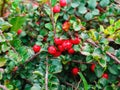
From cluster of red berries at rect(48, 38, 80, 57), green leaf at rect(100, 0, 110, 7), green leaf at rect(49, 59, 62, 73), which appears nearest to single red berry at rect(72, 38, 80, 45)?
cluster of red berries at rect(48, 38, 80, 57)

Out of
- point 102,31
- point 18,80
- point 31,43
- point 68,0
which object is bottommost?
point 18,80

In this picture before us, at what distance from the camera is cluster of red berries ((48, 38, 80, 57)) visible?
5.05 ft

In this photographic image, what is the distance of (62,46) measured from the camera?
1.55m

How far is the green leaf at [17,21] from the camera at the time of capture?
5.65 ft

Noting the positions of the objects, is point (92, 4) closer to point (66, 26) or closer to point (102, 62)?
point (66, 26)

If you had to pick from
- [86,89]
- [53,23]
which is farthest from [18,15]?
[86,89]

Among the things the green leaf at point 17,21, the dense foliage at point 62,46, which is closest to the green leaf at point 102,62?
the dense foliage at point 62,46

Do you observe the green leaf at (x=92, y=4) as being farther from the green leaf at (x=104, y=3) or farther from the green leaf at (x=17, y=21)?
the green leaf at (x=17, y=21)

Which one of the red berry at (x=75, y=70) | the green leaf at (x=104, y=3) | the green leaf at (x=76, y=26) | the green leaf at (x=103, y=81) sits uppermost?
the green leaf at (x=104, y=3)

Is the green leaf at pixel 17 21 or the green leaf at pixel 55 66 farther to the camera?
the green leaf at pixel 17 21

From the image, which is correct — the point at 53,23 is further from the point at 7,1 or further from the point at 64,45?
the point at 7,1

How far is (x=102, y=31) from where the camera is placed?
157cm

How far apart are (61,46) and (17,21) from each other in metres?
0.30

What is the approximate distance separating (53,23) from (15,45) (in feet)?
0.67
